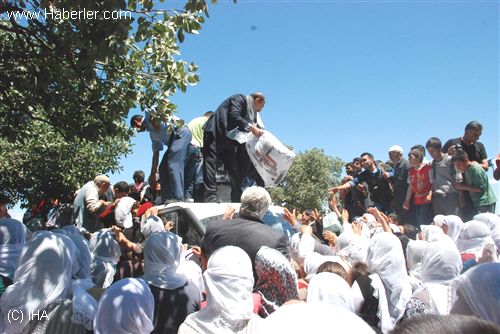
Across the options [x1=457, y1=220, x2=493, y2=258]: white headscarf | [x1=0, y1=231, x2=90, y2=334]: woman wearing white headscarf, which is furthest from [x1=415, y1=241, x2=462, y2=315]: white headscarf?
[x1=0, y1=231, x2=90, y2=334]: woman wearing white headscarf

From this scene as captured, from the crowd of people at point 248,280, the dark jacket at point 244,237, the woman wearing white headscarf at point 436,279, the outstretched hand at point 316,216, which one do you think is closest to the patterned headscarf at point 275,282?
the crowd of people at point 248,280

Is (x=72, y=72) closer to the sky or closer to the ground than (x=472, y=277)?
closer to the sky

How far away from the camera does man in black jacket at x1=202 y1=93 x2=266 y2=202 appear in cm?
641

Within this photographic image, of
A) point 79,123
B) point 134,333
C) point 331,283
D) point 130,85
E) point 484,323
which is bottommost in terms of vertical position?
point 134,333

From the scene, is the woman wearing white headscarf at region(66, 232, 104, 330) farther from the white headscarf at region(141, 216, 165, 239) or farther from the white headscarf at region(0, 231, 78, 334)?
the white headscarf at region(141, 216, 165, 239)

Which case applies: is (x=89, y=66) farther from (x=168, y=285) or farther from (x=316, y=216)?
(x=316, y=216)

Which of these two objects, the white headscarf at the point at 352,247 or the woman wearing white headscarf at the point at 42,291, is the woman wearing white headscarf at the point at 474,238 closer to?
the white headscarf at the point at 352,247

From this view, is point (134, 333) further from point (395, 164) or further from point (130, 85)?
point (395, 164)

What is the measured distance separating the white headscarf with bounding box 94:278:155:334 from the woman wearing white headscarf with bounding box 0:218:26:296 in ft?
3.20

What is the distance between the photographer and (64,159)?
1436 cm

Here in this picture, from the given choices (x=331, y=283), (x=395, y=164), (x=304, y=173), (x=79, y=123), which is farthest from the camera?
(x=304, y=173)

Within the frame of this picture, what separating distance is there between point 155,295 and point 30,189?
13095 mm

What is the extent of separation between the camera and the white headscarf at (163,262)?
3.42 meters

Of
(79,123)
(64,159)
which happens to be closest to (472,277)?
(79,123)
